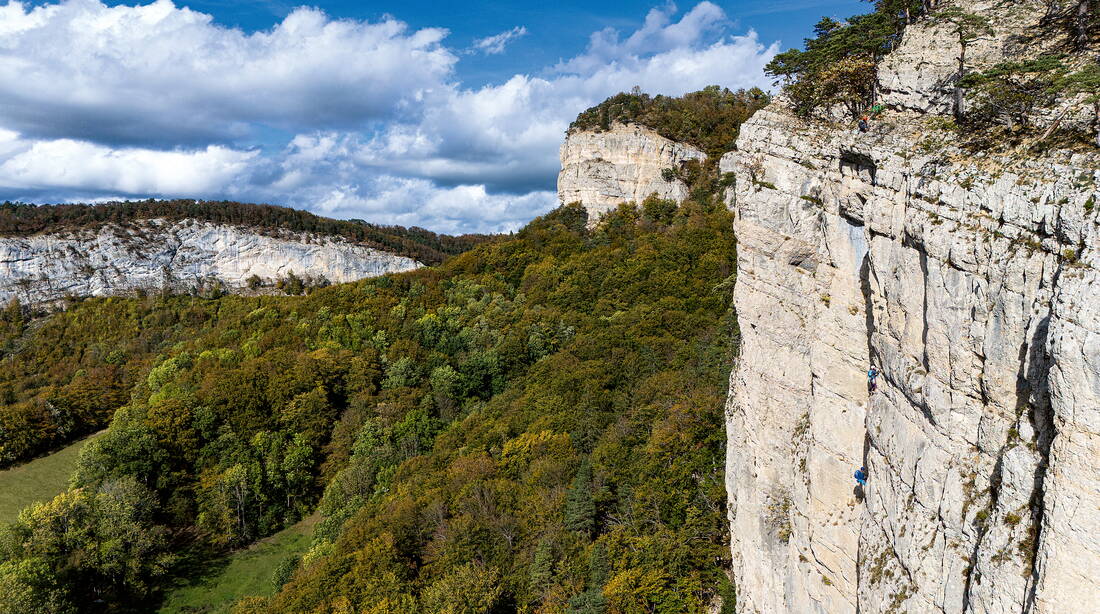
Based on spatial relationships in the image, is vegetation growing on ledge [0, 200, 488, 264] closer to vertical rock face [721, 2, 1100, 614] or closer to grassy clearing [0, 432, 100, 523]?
grassy clearing [0, 432, 100, 523]

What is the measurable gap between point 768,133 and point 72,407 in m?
72.7

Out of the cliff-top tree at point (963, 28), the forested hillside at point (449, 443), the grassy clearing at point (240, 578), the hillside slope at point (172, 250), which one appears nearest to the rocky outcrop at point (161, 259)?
the hillside slope at point (172, 250)

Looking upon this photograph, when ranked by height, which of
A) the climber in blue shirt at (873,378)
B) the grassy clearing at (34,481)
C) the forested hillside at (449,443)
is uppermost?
the climber in blue shirt at (873,378)

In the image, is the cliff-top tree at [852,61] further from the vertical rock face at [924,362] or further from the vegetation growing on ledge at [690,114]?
the vegetation growing on ledge at [690,114]

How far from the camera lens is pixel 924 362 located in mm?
10055

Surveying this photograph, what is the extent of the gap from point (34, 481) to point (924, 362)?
67646mm

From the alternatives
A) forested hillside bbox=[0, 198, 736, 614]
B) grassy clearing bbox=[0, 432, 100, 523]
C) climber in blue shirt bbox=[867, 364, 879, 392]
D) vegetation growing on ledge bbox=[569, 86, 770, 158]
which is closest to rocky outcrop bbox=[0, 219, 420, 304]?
forested hillside bbox=[0, 198, 736, 614]

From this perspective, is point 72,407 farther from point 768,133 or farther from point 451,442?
point 768,133

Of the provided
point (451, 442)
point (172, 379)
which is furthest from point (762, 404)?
point (172, 379)

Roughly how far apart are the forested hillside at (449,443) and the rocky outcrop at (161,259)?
29334mm

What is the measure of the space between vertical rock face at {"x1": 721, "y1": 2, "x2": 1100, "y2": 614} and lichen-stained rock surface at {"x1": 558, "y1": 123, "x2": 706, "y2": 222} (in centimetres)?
5715

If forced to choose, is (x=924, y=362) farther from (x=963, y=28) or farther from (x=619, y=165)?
(x=619, y=165)

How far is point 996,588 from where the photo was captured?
26.6 feet

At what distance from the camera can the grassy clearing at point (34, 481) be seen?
46.3 metres
